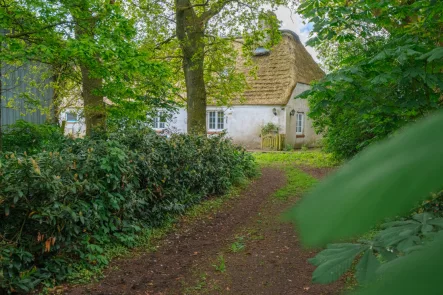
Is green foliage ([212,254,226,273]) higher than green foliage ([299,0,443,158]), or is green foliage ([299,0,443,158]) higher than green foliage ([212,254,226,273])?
green foliage ([299,0,443,158])

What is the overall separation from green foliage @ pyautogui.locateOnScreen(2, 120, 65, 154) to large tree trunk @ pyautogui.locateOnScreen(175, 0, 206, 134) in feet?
16.6

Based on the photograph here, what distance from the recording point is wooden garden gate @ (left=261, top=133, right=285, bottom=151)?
21.4 meters

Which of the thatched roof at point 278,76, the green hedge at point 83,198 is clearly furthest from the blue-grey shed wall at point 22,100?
the thatched roof at point 278,76

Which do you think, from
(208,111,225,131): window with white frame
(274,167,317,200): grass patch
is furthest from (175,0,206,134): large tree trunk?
(208,111,225,131): window with white frame

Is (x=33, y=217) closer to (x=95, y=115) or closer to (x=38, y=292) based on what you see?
(x=38, y=292)

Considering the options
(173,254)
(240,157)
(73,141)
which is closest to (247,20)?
(240,157)

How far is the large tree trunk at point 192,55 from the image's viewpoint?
11.8 meters

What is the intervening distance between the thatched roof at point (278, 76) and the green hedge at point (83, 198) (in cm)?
1450

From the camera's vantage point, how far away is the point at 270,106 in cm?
2212

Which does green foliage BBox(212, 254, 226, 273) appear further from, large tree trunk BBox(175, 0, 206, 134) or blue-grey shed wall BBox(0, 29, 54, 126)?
blue-grey shed wall BBox(0, 29, 54, 126)

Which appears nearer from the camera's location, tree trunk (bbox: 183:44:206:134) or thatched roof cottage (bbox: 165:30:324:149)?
tree trunk (bbox: 183:44:206:134)

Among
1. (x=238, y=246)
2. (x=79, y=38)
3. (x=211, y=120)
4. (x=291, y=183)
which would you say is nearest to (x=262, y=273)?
(x=238, y=246)

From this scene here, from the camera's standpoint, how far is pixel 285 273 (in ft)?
16.1

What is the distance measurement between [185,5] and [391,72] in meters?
9.77
